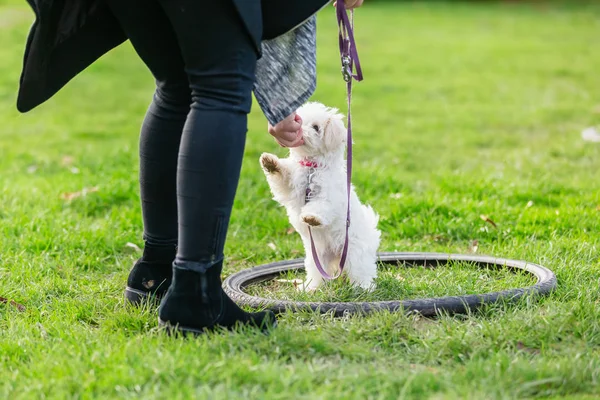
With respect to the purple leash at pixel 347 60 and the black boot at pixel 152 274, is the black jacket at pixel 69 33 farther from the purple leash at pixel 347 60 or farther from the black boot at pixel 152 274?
the black boot at pixel 152 274

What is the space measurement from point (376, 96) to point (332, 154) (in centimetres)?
637

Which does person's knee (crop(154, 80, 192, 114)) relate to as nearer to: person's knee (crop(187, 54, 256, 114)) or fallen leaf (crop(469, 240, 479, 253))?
person's knee (crop(187, 54, 256, 114))

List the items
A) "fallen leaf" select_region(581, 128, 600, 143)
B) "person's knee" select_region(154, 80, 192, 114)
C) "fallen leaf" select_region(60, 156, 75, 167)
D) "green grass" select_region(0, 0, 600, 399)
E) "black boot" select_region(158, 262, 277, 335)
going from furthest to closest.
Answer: "fallen leaf" select_region(581, 128, 600, 143) → "fallen leaf" select_region(60, 156, 75, 167) → "person's knee" select_region(154, 80, 192, 114) → "black boot" select_region(158, 262, 277, 335) → "green grass" select_region(0, 0, 600, 399)

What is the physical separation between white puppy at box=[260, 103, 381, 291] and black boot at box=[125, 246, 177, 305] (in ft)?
1.83

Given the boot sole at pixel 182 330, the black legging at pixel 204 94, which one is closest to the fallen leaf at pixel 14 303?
the boot sole at pixel 182 330

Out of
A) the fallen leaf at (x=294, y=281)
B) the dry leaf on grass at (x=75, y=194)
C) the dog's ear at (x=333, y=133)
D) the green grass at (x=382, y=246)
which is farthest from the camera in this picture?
the dry leaf on grass at (x=75, y=194)

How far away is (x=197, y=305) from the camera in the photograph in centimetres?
274

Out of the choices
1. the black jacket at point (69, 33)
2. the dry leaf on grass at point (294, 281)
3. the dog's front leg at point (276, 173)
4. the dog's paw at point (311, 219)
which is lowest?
the dry leaf on grass at point (294, 281)

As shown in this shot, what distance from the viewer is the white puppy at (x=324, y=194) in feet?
11.5

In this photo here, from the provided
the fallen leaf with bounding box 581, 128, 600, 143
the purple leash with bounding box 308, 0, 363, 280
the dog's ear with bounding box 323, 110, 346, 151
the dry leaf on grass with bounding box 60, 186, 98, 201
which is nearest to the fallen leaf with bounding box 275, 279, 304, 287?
the purple leash with bounding box 308, 0, 363, 280

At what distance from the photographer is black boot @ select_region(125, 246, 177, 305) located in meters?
3.26

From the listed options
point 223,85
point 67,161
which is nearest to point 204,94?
point 223,85

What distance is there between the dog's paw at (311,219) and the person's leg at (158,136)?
50 centimetres

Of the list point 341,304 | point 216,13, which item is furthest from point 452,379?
point 216,13
